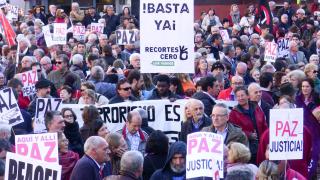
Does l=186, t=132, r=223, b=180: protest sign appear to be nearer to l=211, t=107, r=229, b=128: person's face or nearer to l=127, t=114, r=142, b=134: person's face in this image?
l=211, t=107, r=229, b=128: person's face

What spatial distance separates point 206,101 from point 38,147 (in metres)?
4.35

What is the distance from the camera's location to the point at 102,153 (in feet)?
34.6

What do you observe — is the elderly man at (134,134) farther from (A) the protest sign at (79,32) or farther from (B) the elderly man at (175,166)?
(A) the protest sign at (79,32)

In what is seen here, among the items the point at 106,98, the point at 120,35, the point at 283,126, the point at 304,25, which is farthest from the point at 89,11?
the point at 283,126

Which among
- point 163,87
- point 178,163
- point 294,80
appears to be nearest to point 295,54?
point 294,80

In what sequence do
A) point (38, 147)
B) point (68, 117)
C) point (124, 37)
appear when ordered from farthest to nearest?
point (124, 37), point (68, 117), point (38, 147)

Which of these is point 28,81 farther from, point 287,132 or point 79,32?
point 79,32

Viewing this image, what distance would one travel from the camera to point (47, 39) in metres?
24.0

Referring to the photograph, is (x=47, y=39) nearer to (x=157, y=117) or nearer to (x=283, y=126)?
(x=157, y=117)

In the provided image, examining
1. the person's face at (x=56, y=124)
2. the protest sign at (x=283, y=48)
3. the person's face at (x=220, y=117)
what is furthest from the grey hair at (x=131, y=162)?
the protest sign at (x=283, y=48)

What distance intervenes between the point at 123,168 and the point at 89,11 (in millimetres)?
21835

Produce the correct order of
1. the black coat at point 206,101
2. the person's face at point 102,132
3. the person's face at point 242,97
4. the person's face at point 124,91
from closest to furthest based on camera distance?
1. the person's face at point 102,132
2. the person's face at point 242,97
3. the black coat at point 206,101
4. the person's face at point 124,91

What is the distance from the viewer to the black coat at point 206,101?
14.2 m

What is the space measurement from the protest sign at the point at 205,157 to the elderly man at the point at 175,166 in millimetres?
467
